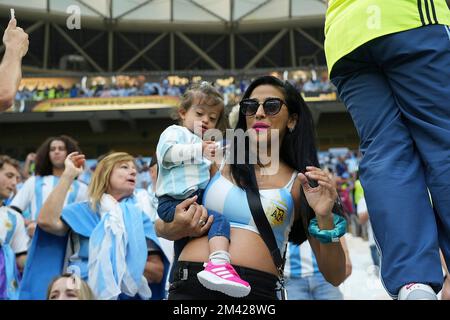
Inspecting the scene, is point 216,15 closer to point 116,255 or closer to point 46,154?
point 46,154

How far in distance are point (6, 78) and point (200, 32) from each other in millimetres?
29572

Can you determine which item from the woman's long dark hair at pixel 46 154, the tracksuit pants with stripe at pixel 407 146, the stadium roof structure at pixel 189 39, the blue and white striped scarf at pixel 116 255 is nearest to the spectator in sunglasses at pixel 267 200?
the tracksuit pants with stripe at pixel 407 146

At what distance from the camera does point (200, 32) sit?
3045cm

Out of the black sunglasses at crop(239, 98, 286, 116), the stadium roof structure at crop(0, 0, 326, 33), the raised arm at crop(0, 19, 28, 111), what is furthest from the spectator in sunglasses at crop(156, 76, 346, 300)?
the stadium roof structure at crop(0, 0, 326, 33)

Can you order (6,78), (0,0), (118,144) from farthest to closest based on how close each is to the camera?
(118,144)
(0,0)
(6,78)

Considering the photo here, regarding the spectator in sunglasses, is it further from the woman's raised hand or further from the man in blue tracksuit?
the man in blue tracksuit

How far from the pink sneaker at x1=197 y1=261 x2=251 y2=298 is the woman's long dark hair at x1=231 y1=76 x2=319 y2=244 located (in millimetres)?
334

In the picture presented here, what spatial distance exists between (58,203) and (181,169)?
4.95ft

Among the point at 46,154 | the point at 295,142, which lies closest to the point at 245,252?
the point at 295,142

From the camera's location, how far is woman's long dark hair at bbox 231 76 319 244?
1874 mm

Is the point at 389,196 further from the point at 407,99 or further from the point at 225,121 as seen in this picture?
the point at 225,121
